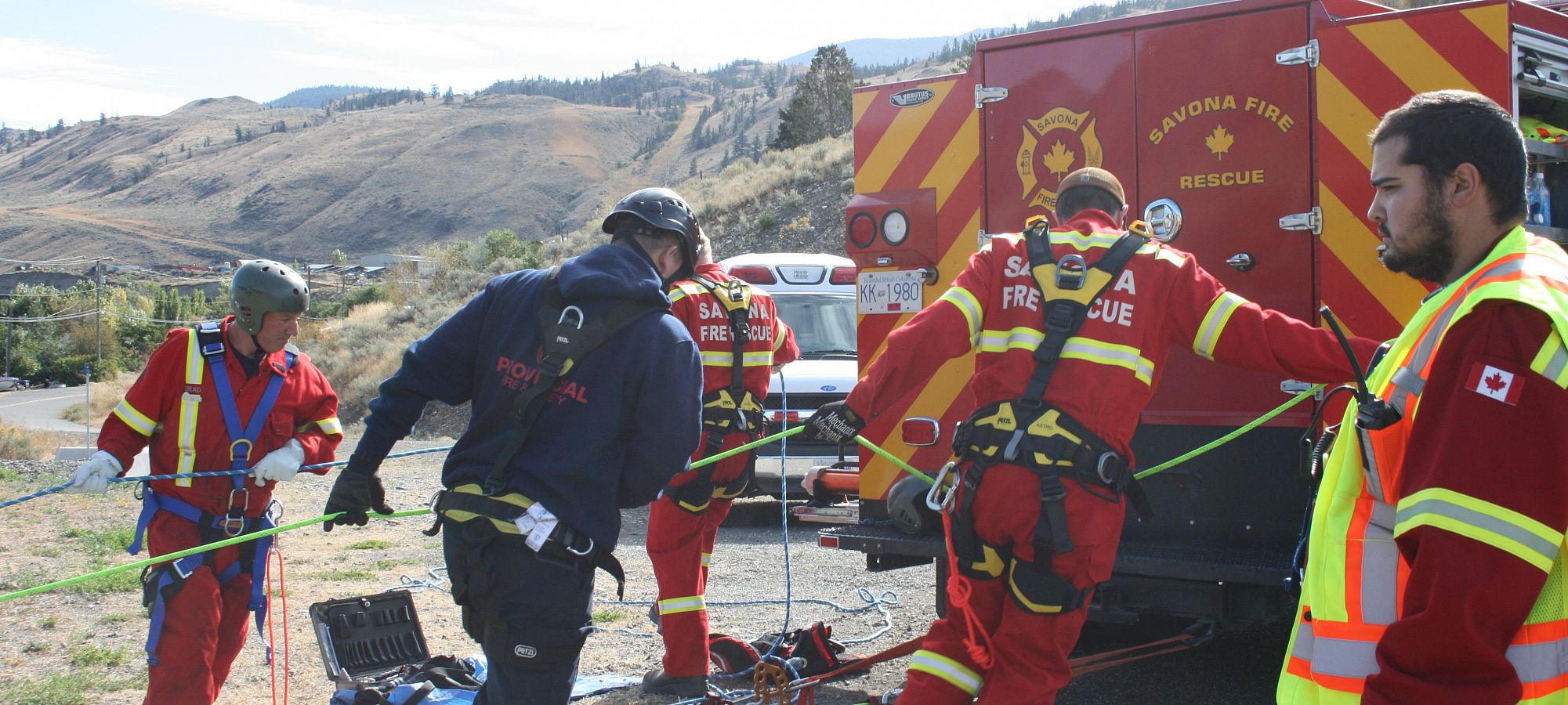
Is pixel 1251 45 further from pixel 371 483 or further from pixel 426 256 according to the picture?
pixel 426 256

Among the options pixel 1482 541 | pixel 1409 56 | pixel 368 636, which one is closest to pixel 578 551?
pixel 1482 541

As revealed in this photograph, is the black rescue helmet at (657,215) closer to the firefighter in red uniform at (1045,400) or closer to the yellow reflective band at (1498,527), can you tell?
the firefighter in red uniform at (1045,400)

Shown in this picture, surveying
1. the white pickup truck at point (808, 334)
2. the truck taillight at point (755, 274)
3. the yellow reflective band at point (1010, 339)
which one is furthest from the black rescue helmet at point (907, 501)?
the truck taillight at point (755, 274)

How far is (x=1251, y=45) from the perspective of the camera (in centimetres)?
444

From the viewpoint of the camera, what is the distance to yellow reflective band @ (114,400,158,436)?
4.23m

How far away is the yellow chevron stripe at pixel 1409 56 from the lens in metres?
4.09

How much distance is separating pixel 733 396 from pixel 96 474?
101 inches

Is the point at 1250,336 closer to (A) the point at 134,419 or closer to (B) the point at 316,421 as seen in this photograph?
(B) the point at 316,421

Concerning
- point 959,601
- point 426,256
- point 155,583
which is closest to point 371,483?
point 155,583

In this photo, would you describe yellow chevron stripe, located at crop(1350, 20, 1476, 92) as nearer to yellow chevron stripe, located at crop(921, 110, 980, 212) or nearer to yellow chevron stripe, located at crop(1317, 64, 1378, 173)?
yellow chevron stripe, located at crop(1317, 64, 1378, 173)

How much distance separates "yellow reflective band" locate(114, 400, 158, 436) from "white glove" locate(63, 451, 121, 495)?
0.45 feet

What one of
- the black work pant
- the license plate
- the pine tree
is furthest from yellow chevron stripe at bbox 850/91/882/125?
the pine tree

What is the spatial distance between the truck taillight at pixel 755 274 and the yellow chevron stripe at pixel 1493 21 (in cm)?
702

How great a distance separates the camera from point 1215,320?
367 cm
